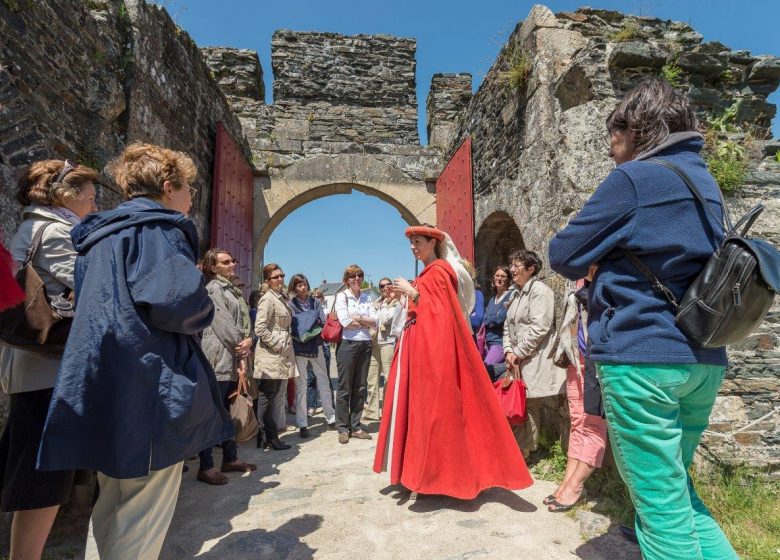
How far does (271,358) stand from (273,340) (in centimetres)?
15

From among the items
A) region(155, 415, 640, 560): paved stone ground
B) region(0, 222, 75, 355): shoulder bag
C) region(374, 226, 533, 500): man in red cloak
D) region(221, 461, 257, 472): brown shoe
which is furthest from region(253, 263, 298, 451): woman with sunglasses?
region(0, 222, 75, 355): shoulder bag

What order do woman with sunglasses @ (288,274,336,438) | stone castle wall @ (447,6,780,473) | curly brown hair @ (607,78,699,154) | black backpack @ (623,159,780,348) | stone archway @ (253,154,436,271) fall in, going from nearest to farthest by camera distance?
black backpack @ (623,159,780,348)
curly brown hair @ (607,78,699,154)
stone castle wall @ (447,6,780,473)
woman with sunglasses @ (288,274,336,438)
stone archway @ (253,154,436,271)

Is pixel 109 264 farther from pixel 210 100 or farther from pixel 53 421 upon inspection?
pixel 210 100

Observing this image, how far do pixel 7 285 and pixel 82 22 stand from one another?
120 inches

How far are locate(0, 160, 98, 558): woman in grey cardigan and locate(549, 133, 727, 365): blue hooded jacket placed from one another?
187 cm

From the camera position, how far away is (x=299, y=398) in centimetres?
470

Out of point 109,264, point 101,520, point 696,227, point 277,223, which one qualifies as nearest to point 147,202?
point 109,264

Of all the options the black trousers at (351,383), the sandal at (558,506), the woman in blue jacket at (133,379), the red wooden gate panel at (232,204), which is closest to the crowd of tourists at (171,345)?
the woman in blue jacket at (133,379)

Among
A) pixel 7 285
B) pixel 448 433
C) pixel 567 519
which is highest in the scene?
pixel 7 285

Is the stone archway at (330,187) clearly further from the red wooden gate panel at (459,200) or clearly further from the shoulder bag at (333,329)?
the shoulder bag at (333,329)

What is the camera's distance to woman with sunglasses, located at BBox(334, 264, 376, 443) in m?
4.49

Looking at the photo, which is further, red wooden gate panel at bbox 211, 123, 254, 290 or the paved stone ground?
red wooden gate panel at bbox 211, 123, 254, 290

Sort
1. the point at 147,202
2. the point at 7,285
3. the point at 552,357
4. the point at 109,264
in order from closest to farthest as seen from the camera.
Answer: the point at 7,285, the point at 109,264, the point at 147,202, the point at 552,357

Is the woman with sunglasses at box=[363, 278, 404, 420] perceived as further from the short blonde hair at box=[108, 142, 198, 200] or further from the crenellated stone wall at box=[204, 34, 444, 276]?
the short blonde hair at box=[108, 142, 198, 200]
